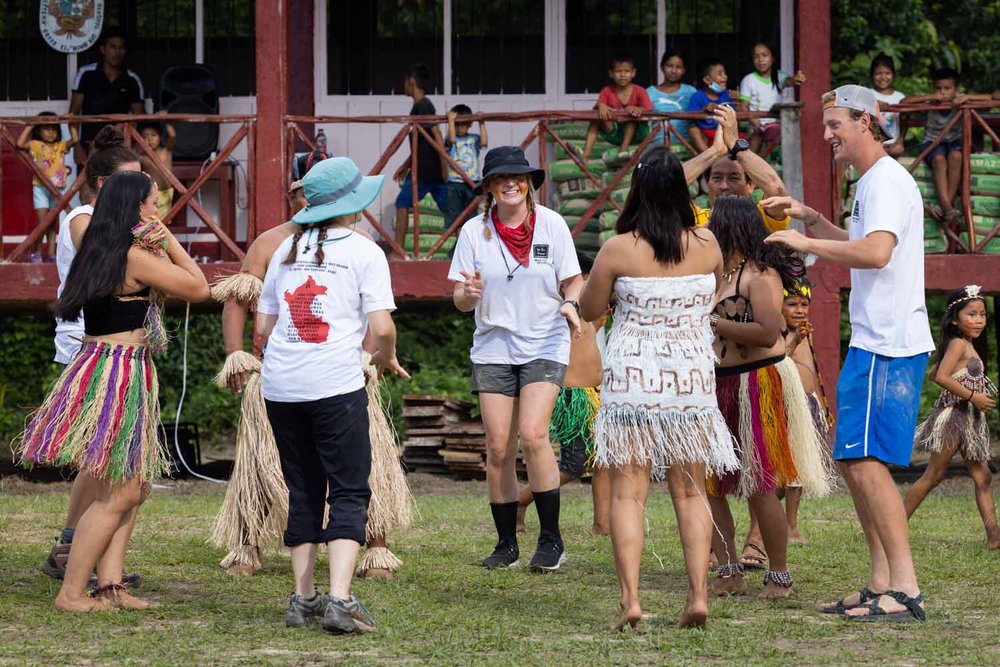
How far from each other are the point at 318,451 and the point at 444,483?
701 cm

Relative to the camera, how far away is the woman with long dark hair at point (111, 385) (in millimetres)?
5559

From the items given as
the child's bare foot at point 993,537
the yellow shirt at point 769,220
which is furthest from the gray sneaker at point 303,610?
the child's bare foot at point 993,537

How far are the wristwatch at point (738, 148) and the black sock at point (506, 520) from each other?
1845mm

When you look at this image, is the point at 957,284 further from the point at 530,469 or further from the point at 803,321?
the point at 530,469

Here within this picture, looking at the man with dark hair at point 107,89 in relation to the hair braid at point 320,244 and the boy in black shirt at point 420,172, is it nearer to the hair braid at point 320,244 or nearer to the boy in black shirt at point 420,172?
the boy in black shirt at point 420,172

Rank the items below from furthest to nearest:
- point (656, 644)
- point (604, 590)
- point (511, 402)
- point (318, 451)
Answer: point (511, 402) < point (604, 590) < point (318, 451) < point (656, 644)

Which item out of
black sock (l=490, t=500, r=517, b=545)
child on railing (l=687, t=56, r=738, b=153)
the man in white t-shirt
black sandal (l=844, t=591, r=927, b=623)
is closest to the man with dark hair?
child on railing (l=687, t=56, r=738, b=153)

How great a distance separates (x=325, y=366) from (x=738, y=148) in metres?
2.27

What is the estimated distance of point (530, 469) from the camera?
22.5 feet

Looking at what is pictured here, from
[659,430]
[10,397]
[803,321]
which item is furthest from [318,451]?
[10,397]

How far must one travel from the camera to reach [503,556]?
681 cm

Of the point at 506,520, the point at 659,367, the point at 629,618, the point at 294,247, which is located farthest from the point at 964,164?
the point at 294,247

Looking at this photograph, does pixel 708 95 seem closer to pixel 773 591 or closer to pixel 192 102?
pixel 192 102

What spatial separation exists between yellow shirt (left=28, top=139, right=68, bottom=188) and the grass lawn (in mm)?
4297
